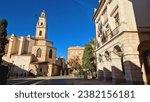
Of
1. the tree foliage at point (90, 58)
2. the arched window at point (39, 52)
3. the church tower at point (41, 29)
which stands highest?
the church tower at point (41, 29)

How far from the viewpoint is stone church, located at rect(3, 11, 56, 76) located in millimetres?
41562

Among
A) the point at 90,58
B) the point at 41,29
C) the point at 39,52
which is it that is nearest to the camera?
the point at 90,58

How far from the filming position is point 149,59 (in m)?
11.8

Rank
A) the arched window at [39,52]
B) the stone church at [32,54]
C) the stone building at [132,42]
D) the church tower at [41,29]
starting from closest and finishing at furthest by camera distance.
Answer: the stone building at [132,42] → the stone church at [32,54] → the arched window at [39,52] → the church tower at [41,29]

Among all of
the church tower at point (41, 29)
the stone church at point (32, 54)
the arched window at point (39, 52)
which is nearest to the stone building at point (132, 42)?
the stone church at point (32, 54)

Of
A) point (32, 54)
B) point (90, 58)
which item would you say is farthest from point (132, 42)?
point (32, 54)

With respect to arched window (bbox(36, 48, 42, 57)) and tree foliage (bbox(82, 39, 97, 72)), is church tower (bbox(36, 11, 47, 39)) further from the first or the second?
tree foliage (bbox(82, 39, 97, 72))

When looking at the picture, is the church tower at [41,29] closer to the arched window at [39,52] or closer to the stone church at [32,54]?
the stone church at [32,54]

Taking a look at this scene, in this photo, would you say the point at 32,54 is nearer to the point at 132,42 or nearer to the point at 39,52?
the point at 39,52

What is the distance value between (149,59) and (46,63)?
36.4 meters

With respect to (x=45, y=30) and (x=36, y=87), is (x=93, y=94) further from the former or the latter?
(x=45, y=30)

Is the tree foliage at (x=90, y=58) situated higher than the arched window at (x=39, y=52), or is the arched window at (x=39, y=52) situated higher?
the arched window at (x=39, y=52)

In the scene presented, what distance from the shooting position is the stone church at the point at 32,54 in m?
41.6

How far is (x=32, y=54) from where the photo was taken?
154 ft
